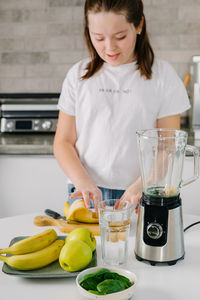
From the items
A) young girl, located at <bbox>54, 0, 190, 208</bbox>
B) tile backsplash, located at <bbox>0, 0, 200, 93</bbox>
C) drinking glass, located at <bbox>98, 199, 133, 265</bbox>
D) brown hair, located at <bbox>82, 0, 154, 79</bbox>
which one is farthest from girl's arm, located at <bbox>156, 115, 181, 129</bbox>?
tile backsplash, located at <bbox>0, 0, 200, 93</bbox>

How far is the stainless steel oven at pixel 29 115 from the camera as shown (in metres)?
2.50

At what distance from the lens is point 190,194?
7.19 ft

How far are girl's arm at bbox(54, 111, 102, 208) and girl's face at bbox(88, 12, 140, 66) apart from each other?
335 millimetres

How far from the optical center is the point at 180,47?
2672 millimetres

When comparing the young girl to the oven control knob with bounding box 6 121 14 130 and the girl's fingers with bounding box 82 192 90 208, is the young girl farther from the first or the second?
the oven control knob with bounding box 6 121 14 130

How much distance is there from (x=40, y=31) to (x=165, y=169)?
1.86m

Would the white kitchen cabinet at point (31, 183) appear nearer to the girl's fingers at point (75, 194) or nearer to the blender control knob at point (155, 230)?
the girl's fingers at point (75, 194)

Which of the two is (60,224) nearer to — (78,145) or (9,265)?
(9,265)

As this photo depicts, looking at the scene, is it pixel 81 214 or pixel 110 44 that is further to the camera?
pixel 110 44

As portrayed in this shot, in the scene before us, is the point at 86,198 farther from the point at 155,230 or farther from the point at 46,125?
the point at 46,125

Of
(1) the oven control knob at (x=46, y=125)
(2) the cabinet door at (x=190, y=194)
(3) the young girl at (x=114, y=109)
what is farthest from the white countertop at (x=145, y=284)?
(1) the oven control knob at (x=46, y=125)

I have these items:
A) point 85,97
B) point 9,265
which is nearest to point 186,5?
point 85,97

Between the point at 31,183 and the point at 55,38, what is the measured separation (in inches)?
39.7

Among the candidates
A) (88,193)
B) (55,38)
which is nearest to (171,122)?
(88,193)
